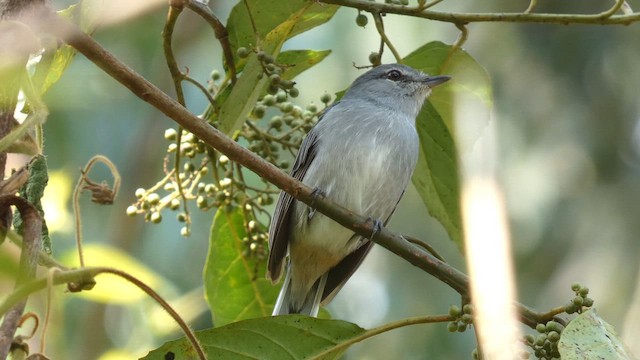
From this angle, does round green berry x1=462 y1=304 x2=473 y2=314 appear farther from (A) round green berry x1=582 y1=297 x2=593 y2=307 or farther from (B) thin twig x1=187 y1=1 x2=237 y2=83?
(B) thin twig x1=187 y1=1 x2=237 y2=83

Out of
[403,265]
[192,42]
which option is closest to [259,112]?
[192,42]

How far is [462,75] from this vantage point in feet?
11.0

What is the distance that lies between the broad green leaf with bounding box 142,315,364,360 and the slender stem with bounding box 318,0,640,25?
944 mm

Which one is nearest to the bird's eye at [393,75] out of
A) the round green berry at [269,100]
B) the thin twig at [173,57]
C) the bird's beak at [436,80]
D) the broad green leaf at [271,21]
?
the bird's beak at [436,80]

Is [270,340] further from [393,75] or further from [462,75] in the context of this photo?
[393,75]

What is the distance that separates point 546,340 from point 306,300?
83.6 inches

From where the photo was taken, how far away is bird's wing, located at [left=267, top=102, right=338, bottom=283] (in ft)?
13.1

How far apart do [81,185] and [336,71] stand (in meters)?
6.92

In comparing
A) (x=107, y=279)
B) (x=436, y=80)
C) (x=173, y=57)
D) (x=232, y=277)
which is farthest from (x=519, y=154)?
(x=173, y=57)

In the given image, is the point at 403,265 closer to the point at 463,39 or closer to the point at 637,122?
the point at 637,122

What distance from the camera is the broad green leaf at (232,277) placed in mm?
3414

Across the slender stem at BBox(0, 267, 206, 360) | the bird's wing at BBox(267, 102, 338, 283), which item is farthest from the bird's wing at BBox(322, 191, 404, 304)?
the slender stem at BBox(0, 267, 206, 360)

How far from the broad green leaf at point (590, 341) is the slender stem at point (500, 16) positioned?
956 millimetres

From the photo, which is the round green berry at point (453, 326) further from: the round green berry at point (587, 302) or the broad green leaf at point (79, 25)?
the broad green leaf at point (79, 25)
